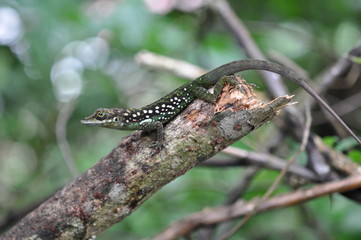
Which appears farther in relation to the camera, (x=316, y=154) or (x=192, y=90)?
(x=316, y=154)

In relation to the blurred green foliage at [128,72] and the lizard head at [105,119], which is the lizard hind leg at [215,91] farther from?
the blurred green foliage at [128,72]

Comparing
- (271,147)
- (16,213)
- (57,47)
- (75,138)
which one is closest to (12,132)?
(75,138)

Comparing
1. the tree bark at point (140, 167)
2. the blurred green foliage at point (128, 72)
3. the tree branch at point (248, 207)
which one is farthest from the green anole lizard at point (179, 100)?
the blurred green foliage at point (128, 72)

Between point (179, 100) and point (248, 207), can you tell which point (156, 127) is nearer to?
point (179, 100)

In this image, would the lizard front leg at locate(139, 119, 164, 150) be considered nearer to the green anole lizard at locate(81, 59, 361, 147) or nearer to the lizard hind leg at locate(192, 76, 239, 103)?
the green anole lizard at locate(81, 59, 361, 147)

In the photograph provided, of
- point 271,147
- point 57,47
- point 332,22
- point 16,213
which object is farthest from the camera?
point 332,22

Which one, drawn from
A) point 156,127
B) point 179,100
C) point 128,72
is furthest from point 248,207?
point 128,72

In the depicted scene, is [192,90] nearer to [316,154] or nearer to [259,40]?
[316,154]

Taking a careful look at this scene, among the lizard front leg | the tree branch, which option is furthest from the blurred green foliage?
the lizard front leg
